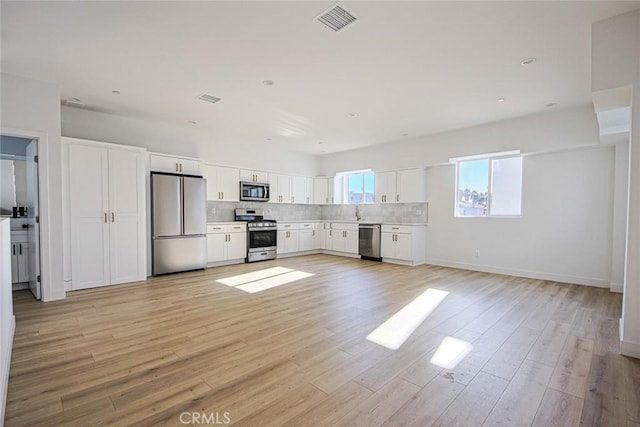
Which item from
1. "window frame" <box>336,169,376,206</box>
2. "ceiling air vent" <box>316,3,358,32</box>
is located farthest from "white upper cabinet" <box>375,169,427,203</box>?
"ceiling air vent" <box>316,3,358,32</box>

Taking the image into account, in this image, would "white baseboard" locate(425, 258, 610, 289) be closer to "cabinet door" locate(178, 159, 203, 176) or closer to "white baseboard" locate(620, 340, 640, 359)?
"white baseboard" locate(620, 340, 640, 359)

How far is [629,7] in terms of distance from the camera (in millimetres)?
2387

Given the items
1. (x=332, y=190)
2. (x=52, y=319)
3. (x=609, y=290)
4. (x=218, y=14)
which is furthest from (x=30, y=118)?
(x=609, y=290)

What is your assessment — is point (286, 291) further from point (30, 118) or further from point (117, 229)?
point (30, 118)

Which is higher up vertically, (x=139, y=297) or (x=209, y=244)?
(x=209, y=244)

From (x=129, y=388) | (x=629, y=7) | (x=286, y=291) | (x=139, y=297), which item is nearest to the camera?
(x=129, y=388)

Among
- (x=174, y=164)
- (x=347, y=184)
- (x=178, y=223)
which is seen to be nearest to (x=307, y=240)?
(x=347, y=184)

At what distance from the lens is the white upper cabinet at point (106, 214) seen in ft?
14.0

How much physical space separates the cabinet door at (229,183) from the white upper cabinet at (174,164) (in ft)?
1.94

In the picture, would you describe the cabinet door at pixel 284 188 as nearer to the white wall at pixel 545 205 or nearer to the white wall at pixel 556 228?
the white wall at pixel 545 205

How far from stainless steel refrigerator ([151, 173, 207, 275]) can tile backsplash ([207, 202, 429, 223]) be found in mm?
791

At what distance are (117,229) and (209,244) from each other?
5.79ft

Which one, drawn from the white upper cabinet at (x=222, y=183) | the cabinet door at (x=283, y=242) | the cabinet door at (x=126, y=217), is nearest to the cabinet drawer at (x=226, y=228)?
the white upper cabinet at (x=222, y=183)
